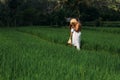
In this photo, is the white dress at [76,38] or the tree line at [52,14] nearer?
the white dress at [76,38]

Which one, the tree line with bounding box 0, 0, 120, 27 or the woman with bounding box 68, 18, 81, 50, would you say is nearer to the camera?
the woman with bounding box 68, 18, 81, 50

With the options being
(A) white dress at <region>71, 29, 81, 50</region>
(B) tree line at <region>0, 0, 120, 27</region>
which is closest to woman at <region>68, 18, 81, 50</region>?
(A) white dress at <region>71, 29, 81, 50</region>

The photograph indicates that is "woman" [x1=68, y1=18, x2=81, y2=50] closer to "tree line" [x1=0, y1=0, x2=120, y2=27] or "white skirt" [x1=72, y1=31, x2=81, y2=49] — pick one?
"white skirt" [x1=72, y1=31, x2=81, y2=49]

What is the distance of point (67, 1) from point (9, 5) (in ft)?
48.6

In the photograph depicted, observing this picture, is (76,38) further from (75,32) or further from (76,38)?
(75,32)

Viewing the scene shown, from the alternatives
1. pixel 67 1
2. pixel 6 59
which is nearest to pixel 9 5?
pixel 67 1

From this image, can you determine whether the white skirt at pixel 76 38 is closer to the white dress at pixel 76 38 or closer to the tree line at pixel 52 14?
the white dress at pixel 76 38

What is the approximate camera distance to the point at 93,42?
19.2 m

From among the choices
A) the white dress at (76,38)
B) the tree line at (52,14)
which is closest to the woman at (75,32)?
the white dress at (76,38)

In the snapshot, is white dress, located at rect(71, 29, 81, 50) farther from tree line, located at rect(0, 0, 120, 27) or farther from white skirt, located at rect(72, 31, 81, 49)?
tree line, located at rect(0, 0, 120, 27)

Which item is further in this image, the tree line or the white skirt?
the tree line

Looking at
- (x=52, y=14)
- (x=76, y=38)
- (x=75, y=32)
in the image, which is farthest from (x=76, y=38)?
(x=52, y=14)

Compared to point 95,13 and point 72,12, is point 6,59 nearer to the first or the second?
point 72,12

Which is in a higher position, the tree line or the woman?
the woman
